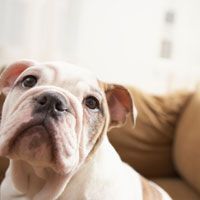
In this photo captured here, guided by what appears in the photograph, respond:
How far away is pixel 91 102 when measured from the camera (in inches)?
40.3

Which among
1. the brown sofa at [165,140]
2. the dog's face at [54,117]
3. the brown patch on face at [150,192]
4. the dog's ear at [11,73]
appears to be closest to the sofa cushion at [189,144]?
the brown sofa at [165,140]

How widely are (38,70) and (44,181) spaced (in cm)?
27

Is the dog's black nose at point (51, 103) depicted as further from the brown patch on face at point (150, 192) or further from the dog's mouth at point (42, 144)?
the brown patch on face at point (150, 192)

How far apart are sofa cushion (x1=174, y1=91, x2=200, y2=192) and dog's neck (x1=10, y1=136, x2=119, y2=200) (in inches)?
23.4

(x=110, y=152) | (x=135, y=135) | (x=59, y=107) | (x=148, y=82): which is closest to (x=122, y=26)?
(x=148, y=82)

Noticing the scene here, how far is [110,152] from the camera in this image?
3.74 feet

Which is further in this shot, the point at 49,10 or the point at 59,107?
the point at 49,10

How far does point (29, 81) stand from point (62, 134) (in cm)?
18

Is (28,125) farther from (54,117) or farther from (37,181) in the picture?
(37,181)

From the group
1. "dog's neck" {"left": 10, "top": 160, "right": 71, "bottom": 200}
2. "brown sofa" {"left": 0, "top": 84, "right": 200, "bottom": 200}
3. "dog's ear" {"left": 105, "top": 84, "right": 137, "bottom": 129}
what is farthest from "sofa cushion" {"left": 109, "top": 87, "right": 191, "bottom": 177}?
"dog's neck" {"left": 10, "top": 160, "right": 71, "bottom": 200}

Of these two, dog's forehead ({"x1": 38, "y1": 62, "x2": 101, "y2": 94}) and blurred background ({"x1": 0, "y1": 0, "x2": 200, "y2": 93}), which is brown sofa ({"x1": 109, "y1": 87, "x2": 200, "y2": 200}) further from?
dog's forehead ({"x1": 38, "y1": 62, "x2": 101, "y2": 94})

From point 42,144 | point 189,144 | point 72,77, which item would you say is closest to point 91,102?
point 72,77

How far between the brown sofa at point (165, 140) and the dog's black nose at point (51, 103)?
0.77m

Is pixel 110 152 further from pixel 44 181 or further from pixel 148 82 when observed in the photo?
pixel 148 82
